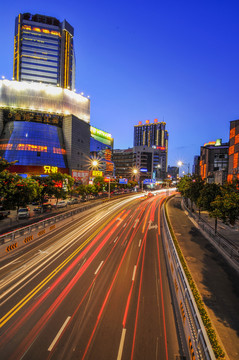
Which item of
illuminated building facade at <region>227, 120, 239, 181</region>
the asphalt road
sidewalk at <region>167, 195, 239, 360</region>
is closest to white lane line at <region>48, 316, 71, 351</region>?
the asphalt road

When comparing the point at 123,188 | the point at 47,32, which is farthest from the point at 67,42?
the point at 123,188

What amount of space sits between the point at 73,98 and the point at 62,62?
47.4 meters

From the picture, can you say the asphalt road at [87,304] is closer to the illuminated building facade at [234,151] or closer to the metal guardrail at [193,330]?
the metal guardrail at [193,330]

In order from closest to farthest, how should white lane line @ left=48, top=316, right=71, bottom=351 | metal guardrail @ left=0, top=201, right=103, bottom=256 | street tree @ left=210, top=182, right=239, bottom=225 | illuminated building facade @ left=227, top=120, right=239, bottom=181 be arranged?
1. white lane line @ left=48, top=316, right=71, bottom=351
2. street tree @ left=210, top=182, right=239, bottom=225
3. metal guardrail @ left=0, top=201, right=103, bottom=256
4. illuminated building facade @ left=227, top=120, right=239, bottom=181

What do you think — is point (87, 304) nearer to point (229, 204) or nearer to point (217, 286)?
point (217, 286)

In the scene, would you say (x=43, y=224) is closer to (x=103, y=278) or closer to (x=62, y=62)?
(x=103, y=278)

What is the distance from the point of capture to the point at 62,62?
130125mm

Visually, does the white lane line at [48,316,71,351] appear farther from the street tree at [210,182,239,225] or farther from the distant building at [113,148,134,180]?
the distant building at [113,148,134,180]

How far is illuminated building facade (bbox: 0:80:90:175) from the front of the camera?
81.4 m

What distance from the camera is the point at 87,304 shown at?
11.7 m

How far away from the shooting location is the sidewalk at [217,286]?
9481 mm

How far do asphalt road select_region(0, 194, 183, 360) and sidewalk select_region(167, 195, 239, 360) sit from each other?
247cm

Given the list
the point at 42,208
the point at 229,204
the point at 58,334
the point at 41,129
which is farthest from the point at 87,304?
the point at 41,129

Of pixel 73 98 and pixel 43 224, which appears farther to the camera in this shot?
pixel 73 98
